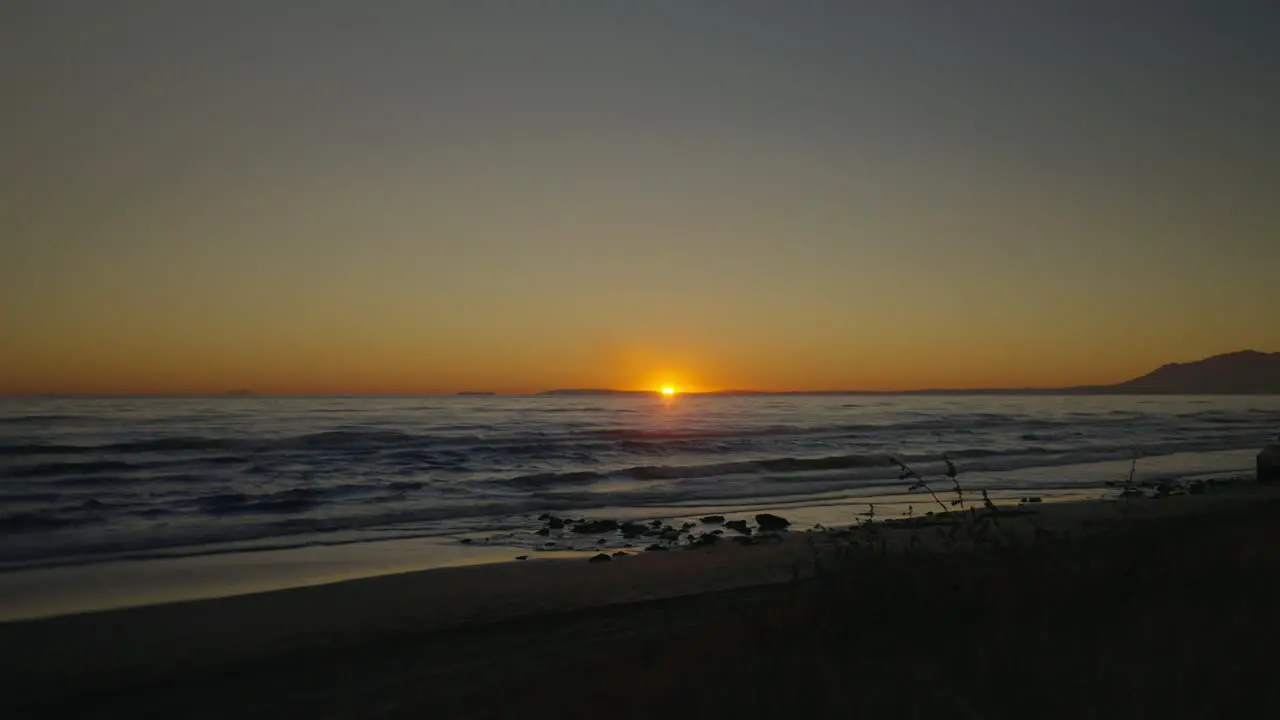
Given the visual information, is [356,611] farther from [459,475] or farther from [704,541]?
[459,475]

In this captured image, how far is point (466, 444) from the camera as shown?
40.0 metres

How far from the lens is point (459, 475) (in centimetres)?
2878

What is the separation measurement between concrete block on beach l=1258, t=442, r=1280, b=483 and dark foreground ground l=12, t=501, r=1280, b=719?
18.5 meters

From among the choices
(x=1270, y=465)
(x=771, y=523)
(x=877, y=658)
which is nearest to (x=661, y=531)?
(x=771, y=523)

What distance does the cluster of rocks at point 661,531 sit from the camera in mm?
14844

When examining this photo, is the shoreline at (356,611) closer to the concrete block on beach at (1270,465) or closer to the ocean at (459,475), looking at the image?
the ocean at (459,475)

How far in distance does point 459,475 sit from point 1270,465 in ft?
80.2

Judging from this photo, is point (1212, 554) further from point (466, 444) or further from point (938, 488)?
point (466, 444)

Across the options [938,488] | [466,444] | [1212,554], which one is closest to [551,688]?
[1212,554]

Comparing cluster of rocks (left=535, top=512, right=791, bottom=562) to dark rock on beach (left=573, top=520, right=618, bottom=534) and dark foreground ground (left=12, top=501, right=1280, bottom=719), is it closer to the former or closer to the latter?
dark rock on beach (left=573, top=520, right=618, bottom=534)

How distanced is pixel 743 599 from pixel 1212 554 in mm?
4504

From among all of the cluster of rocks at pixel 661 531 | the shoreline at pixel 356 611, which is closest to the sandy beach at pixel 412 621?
the shoreline at pixel 356 611

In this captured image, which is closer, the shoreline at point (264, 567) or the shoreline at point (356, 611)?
the shoreline at point (356, 611)

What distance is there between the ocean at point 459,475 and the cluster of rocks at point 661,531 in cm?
72
